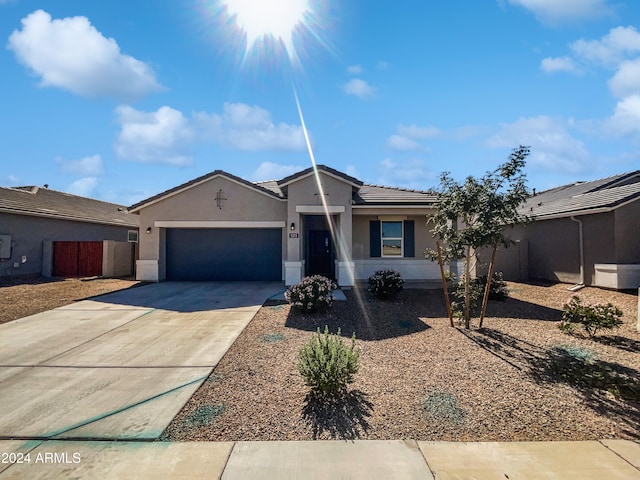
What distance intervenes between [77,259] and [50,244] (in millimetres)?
1732

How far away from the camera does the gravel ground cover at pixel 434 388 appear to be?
3.78 meters

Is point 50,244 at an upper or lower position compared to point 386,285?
upper

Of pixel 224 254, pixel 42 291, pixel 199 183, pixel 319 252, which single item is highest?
pixel 199 183

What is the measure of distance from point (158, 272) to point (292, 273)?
6170mm

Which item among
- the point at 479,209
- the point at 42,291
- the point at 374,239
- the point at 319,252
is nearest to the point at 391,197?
the point at 374,239

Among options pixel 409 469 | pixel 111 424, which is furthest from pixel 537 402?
pixel 111 424

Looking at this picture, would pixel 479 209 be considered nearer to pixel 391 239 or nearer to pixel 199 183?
pixel 391 239

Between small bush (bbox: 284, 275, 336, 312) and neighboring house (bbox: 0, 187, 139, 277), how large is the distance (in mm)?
12071

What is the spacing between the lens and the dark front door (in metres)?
16.0

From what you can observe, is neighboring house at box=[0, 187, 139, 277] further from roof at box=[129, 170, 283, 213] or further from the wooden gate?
roof at box=[129, 170, 283, 213]

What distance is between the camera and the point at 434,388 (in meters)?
4.70

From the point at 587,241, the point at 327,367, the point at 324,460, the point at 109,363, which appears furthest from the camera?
the point at 587,241

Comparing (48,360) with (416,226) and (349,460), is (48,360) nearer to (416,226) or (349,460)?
(349,460)

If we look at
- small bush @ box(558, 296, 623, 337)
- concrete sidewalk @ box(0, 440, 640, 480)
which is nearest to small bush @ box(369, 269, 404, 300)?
small bush @ box(558, 296, 623, 337)
